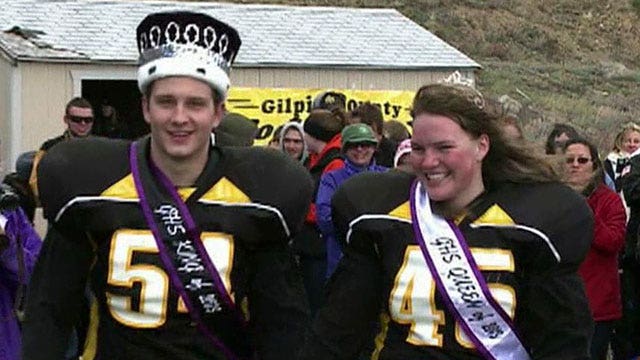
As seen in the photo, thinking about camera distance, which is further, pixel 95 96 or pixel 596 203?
pixel 95 96

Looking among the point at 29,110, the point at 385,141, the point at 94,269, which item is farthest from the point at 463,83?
the point at 29,110

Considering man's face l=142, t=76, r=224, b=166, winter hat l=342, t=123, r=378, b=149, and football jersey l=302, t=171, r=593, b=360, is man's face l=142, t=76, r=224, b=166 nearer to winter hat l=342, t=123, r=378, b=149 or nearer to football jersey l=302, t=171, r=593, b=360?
football jersey l=302, t=171, r=593, b=360

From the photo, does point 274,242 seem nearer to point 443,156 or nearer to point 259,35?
point 443,156

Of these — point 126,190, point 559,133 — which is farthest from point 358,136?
point 126,190

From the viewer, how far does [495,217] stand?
13.8 feet

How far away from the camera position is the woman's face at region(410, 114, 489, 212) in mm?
4176

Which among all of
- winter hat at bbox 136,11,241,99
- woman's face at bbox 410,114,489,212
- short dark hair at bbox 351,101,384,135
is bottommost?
short dark hair at bbox 351,101,384,135

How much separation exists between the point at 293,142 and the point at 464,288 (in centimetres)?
609

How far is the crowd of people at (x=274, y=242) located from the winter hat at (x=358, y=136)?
14.6ft

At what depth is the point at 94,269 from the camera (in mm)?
4195

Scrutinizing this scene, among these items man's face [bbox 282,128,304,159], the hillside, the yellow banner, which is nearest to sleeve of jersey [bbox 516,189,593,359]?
man's face [bbox 282,128,304,159]

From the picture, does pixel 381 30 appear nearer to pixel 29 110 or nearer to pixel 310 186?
pixel 29 110

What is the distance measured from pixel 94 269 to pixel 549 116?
2489 centimetres

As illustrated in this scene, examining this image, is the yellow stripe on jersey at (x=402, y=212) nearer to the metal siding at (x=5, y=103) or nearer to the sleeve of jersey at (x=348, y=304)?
the sleeve of jersey at (x=348, y=304)
